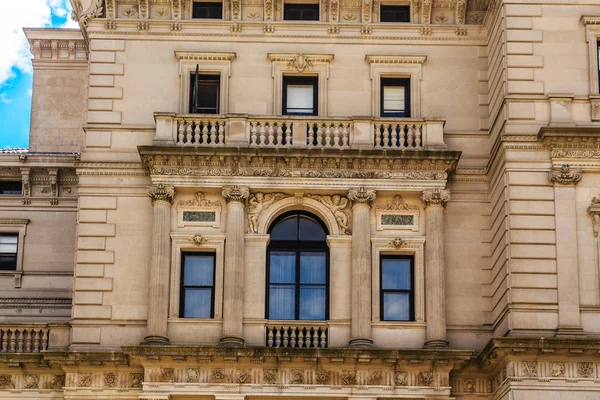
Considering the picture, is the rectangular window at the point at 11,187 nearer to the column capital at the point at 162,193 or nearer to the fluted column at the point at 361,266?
the column capital at the point at 162,193

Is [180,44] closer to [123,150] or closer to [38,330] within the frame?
[123,150]

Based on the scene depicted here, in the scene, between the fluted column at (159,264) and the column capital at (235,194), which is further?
the column capital at (235,194)

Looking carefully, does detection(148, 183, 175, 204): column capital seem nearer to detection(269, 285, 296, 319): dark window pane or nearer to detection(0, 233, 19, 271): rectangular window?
detection(269, 285, 296, 319): dark window pane

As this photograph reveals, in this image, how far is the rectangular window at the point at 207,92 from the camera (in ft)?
131

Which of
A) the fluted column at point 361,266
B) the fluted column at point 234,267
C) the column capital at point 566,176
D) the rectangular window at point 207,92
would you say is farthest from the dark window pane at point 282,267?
the column capital at point 566,176

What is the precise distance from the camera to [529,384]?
34656mm

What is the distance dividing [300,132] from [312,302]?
15.8ft

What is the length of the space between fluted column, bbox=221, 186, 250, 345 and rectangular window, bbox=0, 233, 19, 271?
8.82m

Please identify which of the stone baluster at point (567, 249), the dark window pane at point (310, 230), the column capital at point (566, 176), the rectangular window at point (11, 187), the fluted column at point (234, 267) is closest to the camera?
the stone baluster at point (567, 249)

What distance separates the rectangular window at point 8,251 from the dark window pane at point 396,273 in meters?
12.3

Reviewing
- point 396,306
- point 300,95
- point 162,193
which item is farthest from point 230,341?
point 300,95

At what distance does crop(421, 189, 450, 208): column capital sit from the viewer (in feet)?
125

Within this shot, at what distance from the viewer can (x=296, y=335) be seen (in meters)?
37.3

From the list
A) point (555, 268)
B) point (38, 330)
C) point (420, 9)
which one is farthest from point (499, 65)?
point (38, 330)
